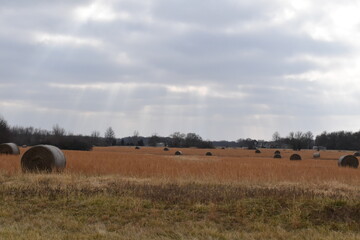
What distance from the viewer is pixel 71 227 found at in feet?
25.4

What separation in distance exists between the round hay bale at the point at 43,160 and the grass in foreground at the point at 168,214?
5901 millimetres

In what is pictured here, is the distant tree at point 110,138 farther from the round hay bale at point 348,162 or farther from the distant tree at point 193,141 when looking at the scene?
the round hay bale at point 348,162

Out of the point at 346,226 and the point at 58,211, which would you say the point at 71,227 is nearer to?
the point at 58,211

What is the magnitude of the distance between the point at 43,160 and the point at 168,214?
11134 millimetres

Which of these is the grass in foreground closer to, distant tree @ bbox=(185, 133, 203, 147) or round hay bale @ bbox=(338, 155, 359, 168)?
round hay bale @ bbox=(338, 155, 359, 168)

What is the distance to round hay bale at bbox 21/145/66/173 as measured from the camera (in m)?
18.0

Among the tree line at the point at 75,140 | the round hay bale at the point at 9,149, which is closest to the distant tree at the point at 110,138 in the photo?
the tree line at the point at 75,140

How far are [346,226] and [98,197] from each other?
6099 mm

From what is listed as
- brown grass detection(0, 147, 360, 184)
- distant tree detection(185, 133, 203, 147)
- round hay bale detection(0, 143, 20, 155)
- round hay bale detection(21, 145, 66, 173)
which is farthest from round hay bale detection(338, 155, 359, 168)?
distant tree detection(185, 133, 203, 147)

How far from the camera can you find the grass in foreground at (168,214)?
739cm

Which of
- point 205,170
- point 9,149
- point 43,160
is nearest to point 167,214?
point 43,160

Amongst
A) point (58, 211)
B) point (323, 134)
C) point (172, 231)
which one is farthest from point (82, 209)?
point (323, 134)

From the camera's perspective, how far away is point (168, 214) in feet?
29.5

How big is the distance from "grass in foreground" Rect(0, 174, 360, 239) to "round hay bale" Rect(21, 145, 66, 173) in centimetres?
590
